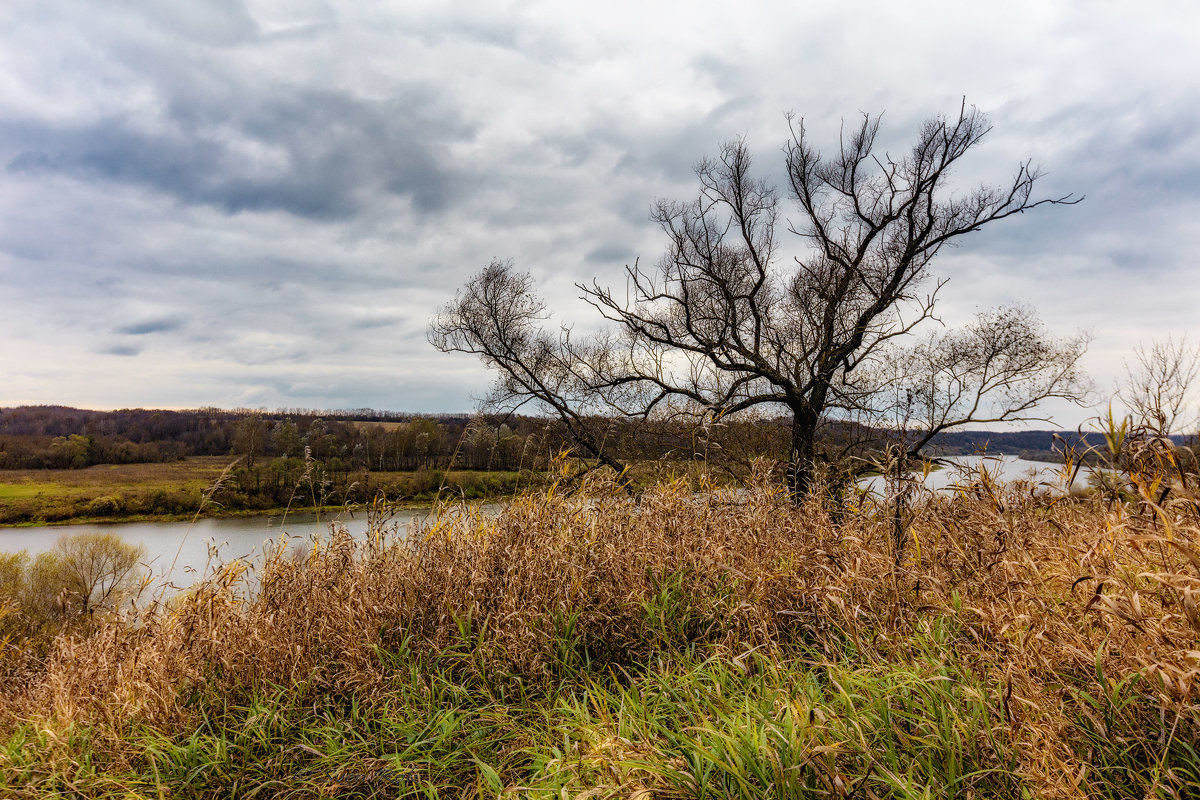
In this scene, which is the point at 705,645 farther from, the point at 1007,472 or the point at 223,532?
the point at 223,532

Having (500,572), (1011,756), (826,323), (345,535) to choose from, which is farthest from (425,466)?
(826,323)

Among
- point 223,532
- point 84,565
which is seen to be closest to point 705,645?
point 84,565

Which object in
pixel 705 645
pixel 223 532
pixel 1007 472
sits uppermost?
pixel 1007 472

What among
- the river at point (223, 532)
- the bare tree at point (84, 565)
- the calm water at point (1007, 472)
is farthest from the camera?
the bare tree at point (84, 565)

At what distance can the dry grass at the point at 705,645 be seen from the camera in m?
1.88

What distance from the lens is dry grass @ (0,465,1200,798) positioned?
188 cm

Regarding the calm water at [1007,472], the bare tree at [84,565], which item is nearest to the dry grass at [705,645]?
the calm water at [1007,472]

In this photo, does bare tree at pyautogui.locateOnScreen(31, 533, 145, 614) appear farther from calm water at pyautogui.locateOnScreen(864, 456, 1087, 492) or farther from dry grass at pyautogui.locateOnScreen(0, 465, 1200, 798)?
calm water at pyautogui.locateOnScreen(864, 456, 1087, 492)

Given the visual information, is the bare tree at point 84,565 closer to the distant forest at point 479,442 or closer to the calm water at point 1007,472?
the distant forest at point 479,442

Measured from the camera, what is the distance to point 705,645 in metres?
3.17

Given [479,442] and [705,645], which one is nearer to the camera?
[705,645]

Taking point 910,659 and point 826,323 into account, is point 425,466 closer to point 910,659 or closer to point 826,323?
point 910,659

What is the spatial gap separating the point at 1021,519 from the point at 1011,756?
287 cm

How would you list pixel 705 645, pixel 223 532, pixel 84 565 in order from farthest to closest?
pixel 223 532, pixel 84 565, pixel 705 645
